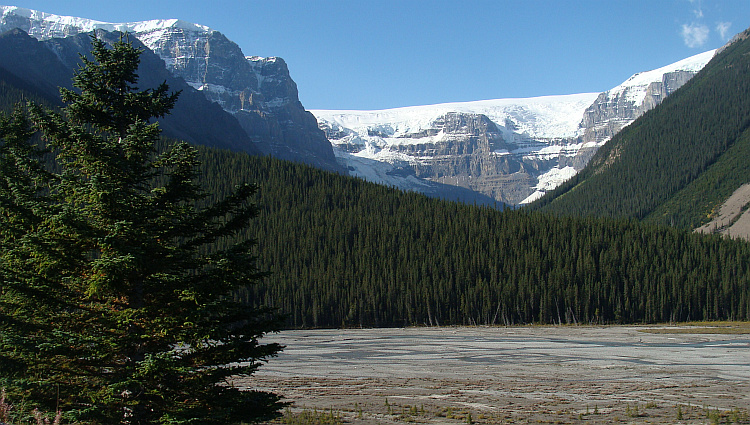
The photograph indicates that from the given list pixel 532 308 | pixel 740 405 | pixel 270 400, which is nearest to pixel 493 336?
pixel 532 308

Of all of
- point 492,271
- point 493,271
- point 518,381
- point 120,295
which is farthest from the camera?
point 492,271

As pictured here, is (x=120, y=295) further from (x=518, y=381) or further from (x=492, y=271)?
(x=492, y=271)

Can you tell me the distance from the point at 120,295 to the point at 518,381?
127 feet

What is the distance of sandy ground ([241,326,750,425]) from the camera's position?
35094 mm

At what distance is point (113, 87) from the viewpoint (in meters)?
20.0

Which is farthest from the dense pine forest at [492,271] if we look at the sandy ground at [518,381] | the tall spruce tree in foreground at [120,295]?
the tall spruce tree in foreground at [120,295]

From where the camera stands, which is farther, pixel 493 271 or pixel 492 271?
pixel 492 271

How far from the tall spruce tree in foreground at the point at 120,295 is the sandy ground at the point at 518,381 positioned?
1645 cm

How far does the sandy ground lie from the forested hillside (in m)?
49.5

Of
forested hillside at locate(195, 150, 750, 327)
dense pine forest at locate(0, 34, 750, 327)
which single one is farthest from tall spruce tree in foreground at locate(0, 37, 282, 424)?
dense pine forest at locate(0, 34, 750, 327)

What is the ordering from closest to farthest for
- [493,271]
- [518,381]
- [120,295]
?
1. [120,295]
2. [518,381]
3. [493,271]

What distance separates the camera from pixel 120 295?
57.8 ft

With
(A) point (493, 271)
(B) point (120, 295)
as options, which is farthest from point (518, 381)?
(A) point (493, 271)

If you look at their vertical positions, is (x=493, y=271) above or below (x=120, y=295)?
above
